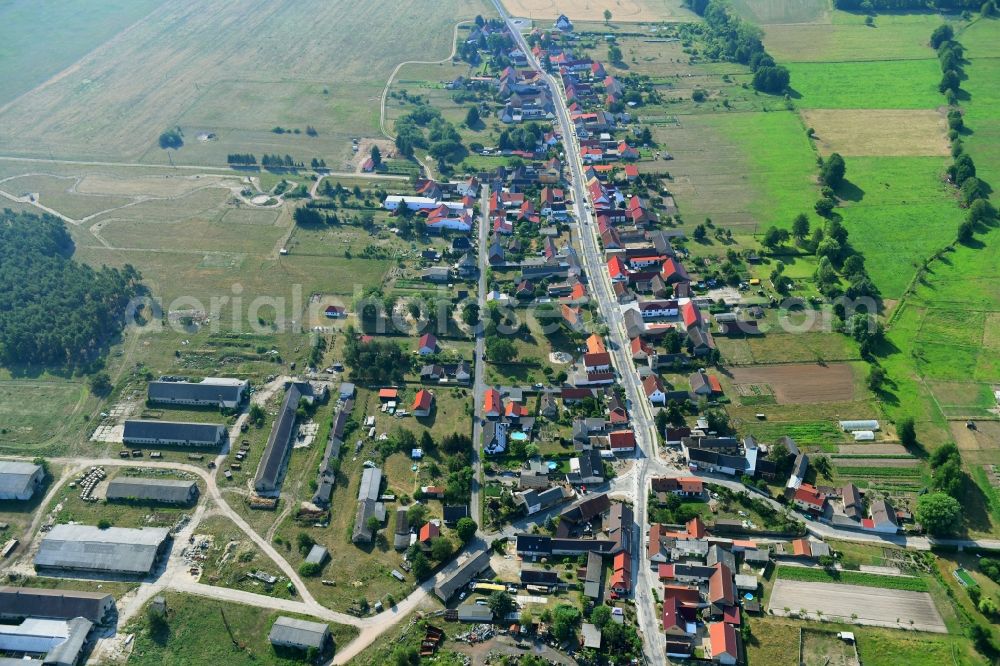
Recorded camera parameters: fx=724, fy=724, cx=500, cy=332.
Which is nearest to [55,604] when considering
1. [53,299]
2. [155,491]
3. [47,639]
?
[47,639]

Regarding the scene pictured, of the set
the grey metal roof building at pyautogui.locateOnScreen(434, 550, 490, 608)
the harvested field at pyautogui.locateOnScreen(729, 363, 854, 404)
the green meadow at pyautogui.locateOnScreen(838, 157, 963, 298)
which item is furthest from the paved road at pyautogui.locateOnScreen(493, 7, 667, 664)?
the green meadow at pyautogui.locateOnScreen(838, 157, 963, 298)

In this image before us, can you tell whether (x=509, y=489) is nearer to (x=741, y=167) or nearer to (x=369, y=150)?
(x=741, y=167)

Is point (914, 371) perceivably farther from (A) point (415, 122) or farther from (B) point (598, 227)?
(A) point (415, 122)

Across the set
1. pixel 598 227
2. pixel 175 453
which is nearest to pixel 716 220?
pixel 598 227

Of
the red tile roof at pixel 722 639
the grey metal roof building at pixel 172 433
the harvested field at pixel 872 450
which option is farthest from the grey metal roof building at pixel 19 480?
the harvested field at pixel 872 450

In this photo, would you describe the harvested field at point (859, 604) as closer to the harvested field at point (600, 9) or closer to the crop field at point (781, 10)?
the crop field at point (781, 10)
